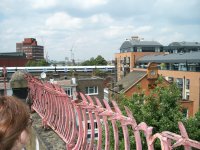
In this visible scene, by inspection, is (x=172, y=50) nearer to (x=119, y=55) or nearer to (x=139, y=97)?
(x=119, y=55)

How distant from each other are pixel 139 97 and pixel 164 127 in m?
3.24

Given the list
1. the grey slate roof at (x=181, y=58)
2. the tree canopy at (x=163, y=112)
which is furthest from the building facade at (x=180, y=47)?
the tree canopy at (x=163, y=112)

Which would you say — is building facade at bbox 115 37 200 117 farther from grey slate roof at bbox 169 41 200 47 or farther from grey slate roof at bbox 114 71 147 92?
grey slate roof at bbox 114 71 147 92

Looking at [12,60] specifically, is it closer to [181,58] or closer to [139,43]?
[139,43]

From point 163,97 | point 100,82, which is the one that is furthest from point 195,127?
point 100,82

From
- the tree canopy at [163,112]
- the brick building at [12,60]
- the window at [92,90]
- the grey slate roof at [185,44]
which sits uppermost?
the grey slate roof at [185,44]

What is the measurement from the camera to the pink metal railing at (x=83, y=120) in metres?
1.86

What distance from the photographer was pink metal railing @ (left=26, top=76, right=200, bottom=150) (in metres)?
1.86

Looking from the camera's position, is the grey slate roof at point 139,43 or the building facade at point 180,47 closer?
the grey slate roof at point 139,43

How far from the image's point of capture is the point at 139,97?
16281 millimetres

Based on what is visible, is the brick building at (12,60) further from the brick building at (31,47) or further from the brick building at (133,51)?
the brick building at (31,47)

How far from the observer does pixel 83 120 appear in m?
3.82

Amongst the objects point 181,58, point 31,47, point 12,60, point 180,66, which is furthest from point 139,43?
point 31,47

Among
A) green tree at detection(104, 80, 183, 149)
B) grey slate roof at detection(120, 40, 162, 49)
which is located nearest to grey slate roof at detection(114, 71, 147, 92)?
green tree at detection(104, 80, 183, 149)
